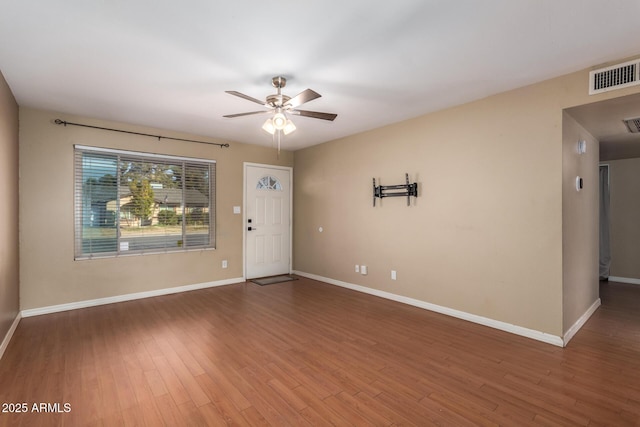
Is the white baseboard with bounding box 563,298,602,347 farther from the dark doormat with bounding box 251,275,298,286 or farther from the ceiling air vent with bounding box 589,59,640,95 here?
the dark doormat with bounding box 251,275,298,286

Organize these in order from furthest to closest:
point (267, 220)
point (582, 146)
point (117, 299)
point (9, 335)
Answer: point (267, 220)
point (117, 299)
point (582, 146)
point (9, 335)

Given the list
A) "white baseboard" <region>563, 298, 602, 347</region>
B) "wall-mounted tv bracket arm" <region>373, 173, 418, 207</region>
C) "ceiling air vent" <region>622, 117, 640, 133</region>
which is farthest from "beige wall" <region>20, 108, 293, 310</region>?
"ceiling air vent" <region>622, 117, 640, 133</region>

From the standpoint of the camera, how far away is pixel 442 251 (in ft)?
12.5

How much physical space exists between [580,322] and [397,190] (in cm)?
250

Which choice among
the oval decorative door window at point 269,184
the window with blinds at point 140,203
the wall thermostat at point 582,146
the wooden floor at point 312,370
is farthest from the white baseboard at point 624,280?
the window with blinds at point 140,203

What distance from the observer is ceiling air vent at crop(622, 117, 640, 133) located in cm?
315

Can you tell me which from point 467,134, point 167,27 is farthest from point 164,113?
point 467,134

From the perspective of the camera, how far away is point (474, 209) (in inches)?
138

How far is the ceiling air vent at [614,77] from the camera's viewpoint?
2.46m

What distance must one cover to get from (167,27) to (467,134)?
10.2ft

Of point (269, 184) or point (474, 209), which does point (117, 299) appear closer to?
point (269, 184)

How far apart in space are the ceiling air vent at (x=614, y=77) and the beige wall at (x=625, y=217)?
160 inches

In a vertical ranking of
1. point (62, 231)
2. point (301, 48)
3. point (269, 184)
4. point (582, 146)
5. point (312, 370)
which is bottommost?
point (312, 370)

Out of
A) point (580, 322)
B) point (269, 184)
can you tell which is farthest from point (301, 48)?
point (580, 322)
